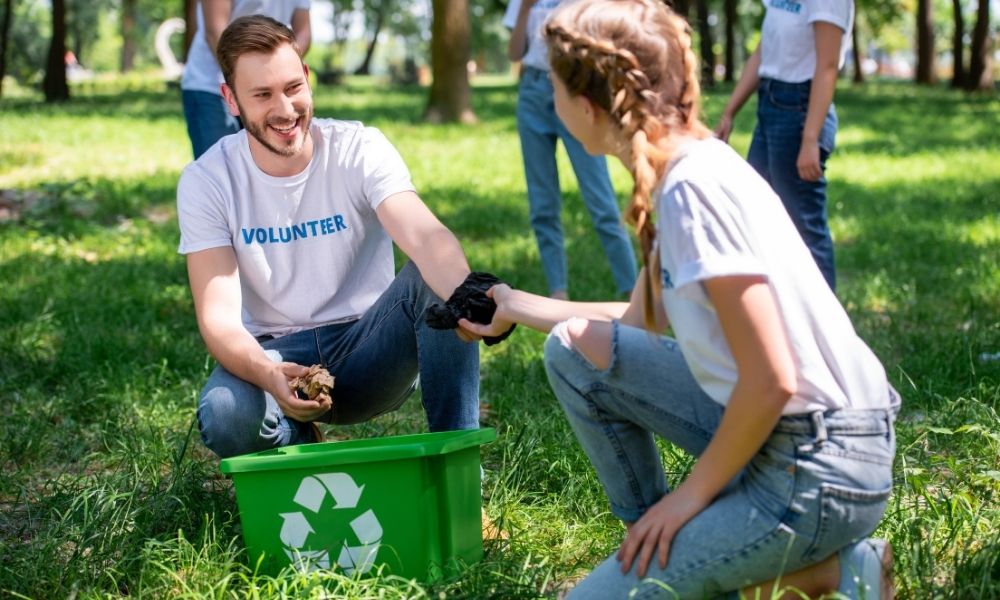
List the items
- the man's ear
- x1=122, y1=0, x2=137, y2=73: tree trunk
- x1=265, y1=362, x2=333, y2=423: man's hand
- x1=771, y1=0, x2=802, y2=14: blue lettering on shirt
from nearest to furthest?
x1=265, y1=362, x2=333, y2=423: man's hand, the man's ear, x1=771, y1=0, x2=802, y2=14: blue lettering on shirt, x1=122, y1=0, x2=137, y2=73: tree trunk

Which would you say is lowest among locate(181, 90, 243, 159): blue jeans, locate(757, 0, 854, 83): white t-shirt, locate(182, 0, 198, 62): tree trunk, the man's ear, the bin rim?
the bin rim

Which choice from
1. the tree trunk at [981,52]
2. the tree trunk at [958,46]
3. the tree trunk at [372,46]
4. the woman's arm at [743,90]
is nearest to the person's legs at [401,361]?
the woman's arm at [743,90]

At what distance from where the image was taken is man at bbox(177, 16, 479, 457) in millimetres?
2928

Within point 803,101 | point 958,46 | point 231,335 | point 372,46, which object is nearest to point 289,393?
point 231,335

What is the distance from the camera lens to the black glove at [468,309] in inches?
104

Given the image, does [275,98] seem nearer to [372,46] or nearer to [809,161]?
[809,161]

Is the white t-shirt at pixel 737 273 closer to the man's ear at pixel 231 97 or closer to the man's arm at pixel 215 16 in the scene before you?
the man's ear at pixel 231 97

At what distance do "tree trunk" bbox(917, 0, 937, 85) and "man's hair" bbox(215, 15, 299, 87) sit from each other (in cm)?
2553

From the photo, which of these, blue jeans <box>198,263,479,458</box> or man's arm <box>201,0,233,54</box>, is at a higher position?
man's arm <box>201,0,233,54</box>

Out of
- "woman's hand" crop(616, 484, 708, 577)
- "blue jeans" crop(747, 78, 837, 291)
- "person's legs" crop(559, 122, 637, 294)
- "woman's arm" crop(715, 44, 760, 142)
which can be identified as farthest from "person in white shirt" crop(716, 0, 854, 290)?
"woman's hand" crop(616, 484, 708, 577)

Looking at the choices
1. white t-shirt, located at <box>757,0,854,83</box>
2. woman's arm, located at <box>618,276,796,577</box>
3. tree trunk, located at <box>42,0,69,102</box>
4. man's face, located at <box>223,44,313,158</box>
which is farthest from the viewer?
tree trunk, located at <box>42,0,69,102</box>

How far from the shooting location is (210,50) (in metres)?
4.94

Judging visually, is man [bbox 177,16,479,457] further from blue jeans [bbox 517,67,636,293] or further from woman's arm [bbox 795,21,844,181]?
blue jeans [bbox 517,67,636,293]

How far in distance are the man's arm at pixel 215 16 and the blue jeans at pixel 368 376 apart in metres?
2.00
